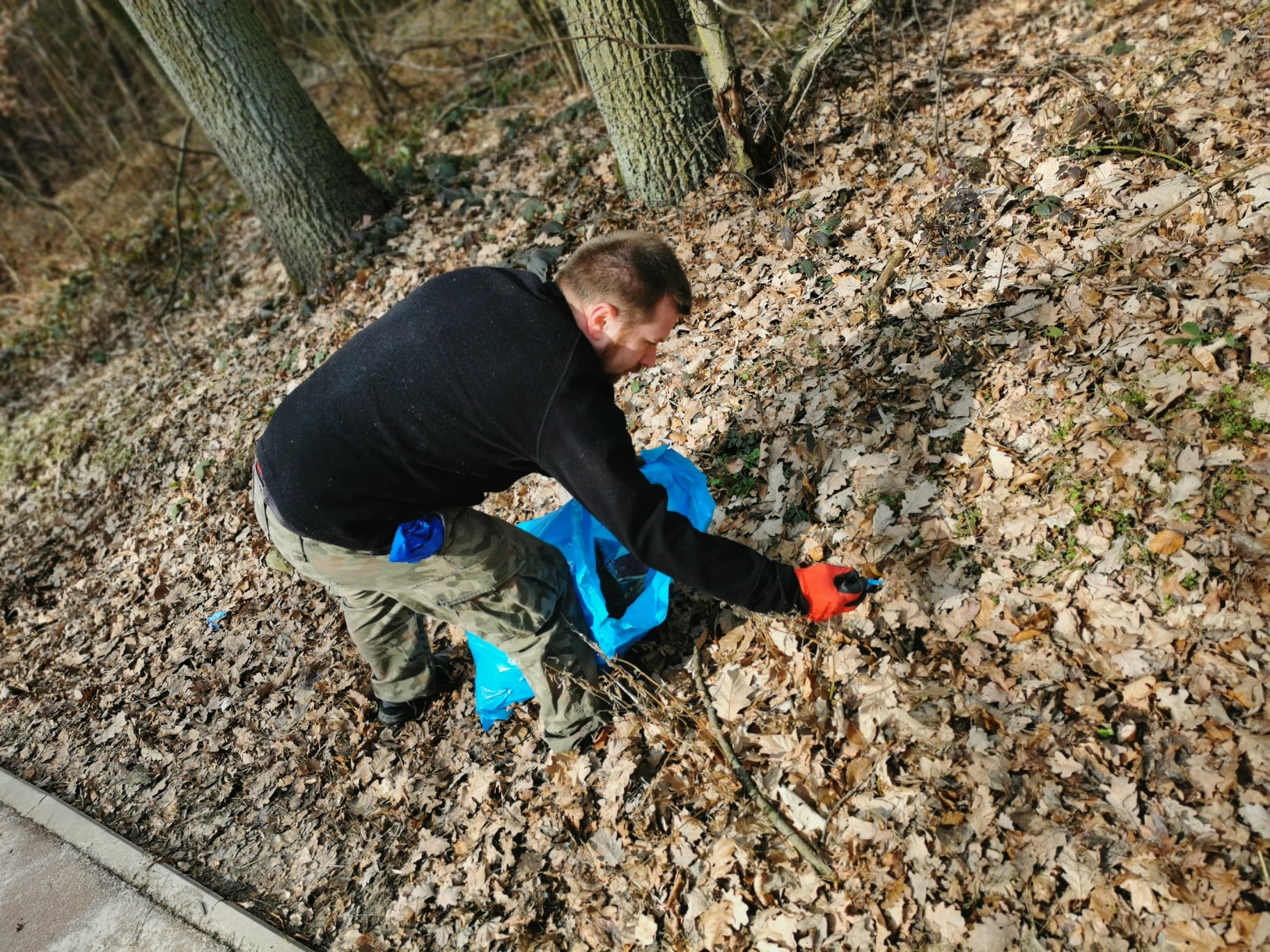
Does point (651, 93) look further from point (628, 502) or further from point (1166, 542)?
point (1166, 542)

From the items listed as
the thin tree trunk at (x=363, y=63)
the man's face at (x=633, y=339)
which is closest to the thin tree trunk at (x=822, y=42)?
the man's face at (x=633, y=339)

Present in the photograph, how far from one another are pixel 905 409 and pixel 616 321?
1738 mm

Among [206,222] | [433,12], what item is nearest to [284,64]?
[206,222]

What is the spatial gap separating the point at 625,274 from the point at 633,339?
21cm

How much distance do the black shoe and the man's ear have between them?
2.07 metres

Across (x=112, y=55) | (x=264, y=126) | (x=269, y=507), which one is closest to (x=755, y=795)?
(x=269, y=507)

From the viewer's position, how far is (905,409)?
3701mm

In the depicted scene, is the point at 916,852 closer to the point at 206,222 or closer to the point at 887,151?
the point at 887,151

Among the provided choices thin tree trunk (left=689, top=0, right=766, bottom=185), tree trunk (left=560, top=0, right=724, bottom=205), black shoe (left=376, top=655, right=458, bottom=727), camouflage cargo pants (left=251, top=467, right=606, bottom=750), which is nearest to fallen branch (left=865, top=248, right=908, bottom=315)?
thin tree trunk (left=689, top=0, right=766, bottom=185)

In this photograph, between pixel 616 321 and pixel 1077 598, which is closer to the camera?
pixel 616 321

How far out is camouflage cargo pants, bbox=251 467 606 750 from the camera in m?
3.04

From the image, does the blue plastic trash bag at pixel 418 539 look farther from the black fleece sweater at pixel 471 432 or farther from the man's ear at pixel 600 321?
the man's ear at pixel 600 321

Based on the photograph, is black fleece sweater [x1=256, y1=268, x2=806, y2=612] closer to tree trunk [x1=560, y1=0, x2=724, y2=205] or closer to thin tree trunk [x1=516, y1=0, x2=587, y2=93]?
tree trunk [x1=560, y1=0, x2=724, y2=205]

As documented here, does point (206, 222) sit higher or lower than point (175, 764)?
higher
